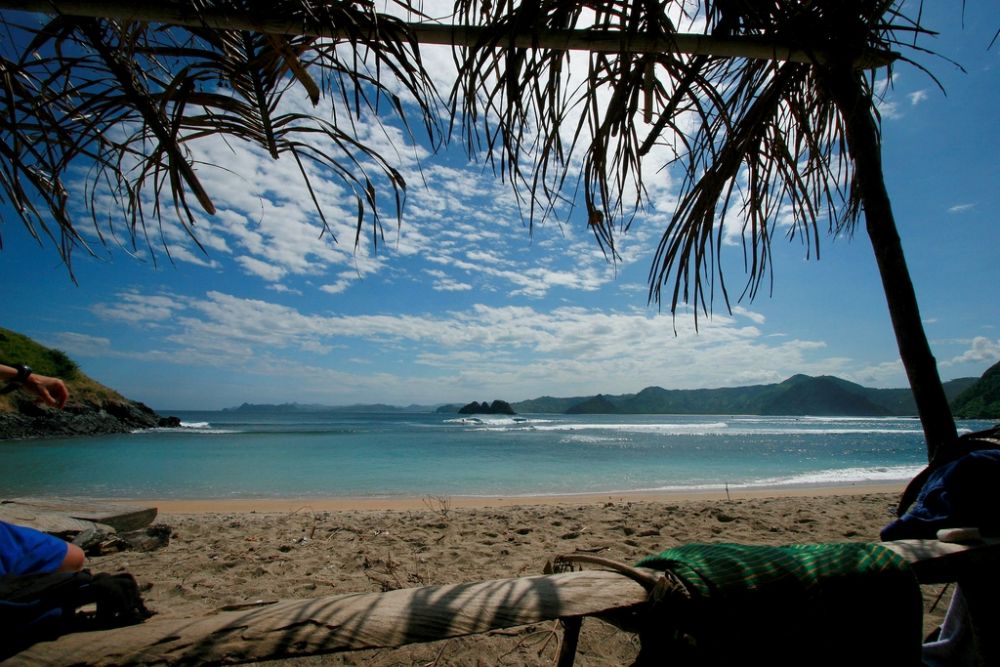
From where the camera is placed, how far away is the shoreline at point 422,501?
747cm

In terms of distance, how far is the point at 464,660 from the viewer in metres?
2.18

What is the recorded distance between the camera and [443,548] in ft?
14.1

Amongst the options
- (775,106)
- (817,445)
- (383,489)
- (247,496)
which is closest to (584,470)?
(383,489)

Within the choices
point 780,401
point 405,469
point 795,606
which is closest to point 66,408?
point 405,469

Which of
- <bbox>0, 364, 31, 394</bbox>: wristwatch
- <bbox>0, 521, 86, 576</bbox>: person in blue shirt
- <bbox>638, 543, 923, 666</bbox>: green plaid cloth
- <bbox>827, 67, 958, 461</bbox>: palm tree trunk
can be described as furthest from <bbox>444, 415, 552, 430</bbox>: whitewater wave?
<bbox>638, 543, 923, 666</bbox>: green plaid cloth

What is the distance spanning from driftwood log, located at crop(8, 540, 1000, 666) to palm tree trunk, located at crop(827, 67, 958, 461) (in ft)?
4.37

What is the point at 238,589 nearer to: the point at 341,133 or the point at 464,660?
the point at 464,660

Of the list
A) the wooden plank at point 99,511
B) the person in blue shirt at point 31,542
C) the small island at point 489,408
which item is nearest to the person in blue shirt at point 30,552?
the person in blue shirt at point 31,542

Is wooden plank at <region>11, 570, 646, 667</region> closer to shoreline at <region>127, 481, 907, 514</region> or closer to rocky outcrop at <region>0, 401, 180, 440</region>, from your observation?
shoreline at <region>127, 481, 907, 514</region>

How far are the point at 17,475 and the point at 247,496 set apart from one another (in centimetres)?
655

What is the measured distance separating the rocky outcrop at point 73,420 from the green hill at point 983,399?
195 ft

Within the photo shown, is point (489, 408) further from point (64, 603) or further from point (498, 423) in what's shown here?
point (64, 603)

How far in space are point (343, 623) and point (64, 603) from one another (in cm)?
51

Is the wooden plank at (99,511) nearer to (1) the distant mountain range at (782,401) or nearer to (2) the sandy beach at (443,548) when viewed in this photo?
(2) the sandy beach at (443,548)
